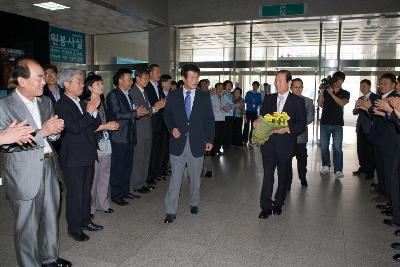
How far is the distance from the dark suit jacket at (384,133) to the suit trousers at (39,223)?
142 inches

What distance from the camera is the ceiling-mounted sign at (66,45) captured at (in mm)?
9992

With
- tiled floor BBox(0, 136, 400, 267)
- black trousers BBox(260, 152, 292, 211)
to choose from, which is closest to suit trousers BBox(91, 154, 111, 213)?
tiled floor BBox(0, 136, 400, 267)

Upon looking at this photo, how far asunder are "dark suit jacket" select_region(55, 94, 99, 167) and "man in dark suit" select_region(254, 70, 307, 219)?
197 centimetres

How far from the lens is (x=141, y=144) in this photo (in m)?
4.88

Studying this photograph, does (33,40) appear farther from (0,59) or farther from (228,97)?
(228,97)

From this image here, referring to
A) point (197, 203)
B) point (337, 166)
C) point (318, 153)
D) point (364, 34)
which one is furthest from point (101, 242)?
point (364, 34)

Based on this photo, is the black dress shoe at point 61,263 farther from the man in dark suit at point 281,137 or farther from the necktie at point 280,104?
the necktie at point 280,104

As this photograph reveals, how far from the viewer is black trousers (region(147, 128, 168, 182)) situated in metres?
5.53

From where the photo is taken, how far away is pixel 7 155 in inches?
90.9

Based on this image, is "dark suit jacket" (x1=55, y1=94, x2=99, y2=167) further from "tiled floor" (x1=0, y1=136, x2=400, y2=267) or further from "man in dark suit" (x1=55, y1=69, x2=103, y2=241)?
"tiled floor" (x1=0, y1=136, x2=400, y2=267)

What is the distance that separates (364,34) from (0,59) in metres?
9.94

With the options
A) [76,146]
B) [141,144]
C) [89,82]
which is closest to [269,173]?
[141,144]

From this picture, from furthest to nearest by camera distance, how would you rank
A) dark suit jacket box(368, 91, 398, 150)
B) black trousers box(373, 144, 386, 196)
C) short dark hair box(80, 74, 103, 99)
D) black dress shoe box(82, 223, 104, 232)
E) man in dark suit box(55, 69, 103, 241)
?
black trousers box(373, 144, 386, 196) → dark suit jacket box(368, 91, 398, 150) → short dark hair box(80, 74, 103, 99) → black dress shoe box(82, 223, 104, 232) → man in dark suit box(55, 69, 103, 241)

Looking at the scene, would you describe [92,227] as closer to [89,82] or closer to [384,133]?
[89,82]
